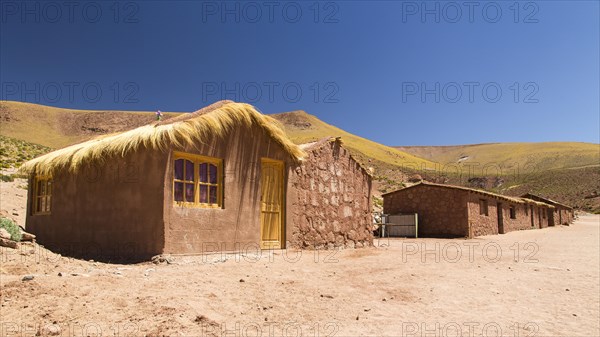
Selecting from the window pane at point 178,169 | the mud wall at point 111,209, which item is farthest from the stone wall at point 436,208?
the mud wall at point 111,209

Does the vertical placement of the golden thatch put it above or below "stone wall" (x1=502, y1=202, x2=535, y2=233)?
above

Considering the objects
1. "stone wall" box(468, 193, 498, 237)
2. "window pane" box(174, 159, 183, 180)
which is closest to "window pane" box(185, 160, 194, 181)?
"window pane" box(174, 159, 183, 180)

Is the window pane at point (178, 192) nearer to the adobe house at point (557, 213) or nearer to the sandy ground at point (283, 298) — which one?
the sandy ground at point (283, 298)

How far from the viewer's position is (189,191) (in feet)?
32.3

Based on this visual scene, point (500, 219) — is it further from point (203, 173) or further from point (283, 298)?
point (283, 298)

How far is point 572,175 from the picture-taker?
71.2 m

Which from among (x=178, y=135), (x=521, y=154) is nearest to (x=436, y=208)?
(x=178, y=135)

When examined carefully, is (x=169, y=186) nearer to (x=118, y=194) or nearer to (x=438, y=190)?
(x=118, y=194)

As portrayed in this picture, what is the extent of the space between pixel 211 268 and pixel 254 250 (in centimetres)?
238

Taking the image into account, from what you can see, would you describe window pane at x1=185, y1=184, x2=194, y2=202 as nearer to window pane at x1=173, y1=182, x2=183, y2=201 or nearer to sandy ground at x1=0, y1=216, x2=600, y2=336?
window pane at x1=173, y1=182, x2=183, y2=201

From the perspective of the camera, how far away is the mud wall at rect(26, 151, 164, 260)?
926 centimetres

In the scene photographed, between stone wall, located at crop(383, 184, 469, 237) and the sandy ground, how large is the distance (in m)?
10.8

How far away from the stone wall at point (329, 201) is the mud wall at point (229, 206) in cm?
95

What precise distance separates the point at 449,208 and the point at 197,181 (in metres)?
14.6
